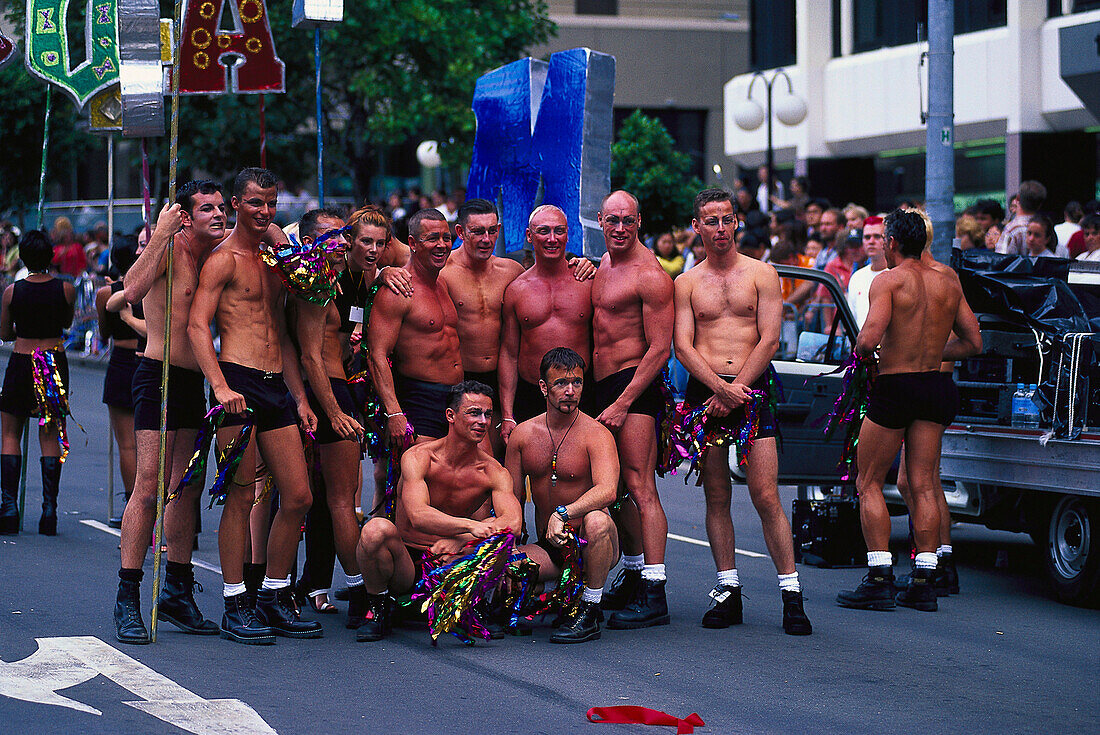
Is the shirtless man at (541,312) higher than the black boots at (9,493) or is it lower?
higher

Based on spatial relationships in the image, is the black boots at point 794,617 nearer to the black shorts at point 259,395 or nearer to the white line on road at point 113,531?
the black shorts at point 259,395

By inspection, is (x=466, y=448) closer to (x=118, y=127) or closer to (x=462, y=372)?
(x=462, y=372)

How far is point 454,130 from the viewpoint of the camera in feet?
85.4

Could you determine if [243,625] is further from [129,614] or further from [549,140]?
[549,140]

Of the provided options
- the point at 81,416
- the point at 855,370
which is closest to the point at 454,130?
the point at 81,416

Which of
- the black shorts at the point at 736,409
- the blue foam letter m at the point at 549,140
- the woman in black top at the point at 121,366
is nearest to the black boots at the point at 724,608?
the black shorts at the point at 736,409

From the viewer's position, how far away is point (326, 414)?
7.63 m

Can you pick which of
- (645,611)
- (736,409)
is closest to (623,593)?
A: (645,611)

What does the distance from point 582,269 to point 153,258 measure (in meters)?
2.24

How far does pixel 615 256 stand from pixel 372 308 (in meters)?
1.25

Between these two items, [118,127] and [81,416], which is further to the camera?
[81,416]

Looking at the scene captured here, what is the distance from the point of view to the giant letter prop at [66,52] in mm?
10688

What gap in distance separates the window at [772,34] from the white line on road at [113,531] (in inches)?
779

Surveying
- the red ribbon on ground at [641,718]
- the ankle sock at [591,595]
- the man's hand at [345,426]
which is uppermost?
the man's hand at [345,426]
